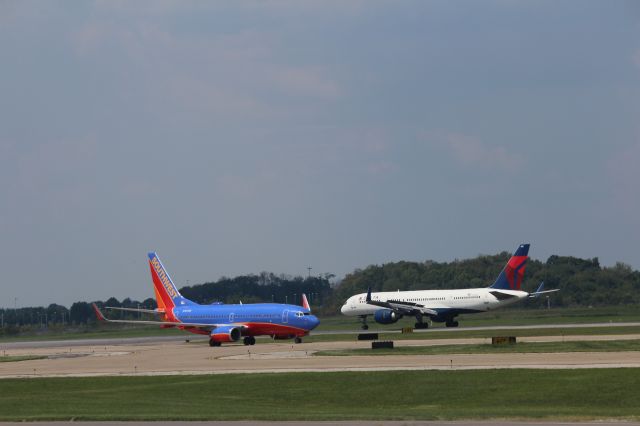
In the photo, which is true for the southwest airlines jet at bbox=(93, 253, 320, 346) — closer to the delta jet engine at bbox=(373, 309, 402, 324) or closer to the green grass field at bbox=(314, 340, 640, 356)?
the green grass field at bbox=(314, 340, 640, 356)

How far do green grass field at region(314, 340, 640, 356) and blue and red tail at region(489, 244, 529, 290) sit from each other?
41.3 m

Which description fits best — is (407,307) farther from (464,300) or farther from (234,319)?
(234,319)

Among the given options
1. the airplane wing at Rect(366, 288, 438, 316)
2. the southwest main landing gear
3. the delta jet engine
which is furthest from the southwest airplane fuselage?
the southwest main landing gear

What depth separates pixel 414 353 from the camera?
200ft

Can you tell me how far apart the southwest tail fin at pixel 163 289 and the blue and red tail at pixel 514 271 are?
33.0 m

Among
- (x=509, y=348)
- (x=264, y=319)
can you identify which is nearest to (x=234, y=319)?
(x=264, y=319)

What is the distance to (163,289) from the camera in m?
91.9

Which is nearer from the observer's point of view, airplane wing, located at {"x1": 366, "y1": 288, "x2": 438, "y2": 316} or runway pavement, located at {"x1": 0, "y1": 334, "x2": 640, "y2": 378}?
runway pavement, located at {"x1": 0, "y1": 334, "x2": 640, "y2": 378}

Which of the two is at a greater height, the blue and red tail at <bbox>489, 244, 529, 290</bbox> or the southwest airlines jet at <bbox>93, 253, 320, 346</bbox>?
the blue and red tail at <bbox>489, 244, 529, 290</bbox>

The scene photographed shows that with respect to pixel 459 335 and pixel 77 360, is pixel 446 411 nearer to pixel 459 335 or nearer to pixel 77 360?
pixel 77 360

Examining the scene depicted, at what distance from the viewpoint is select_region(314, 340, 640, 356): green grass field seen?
5898 centimetres

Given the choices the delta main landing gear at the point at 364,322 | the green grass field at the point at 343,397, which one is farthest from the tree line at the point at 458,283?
the green grass field at the point at 343,397

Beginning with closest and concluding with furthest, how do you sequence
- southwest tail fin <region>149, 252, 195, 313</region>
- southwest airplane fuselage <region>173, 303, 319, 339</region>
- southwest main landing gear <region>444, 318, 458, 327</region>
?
southwest airplane fuselage <region>173, 303, 319, 339</region>, southwest tail fin <region>149, 252, 195, 313</region>, southwest main landing gear <region>444, 318, 458, 327</region>

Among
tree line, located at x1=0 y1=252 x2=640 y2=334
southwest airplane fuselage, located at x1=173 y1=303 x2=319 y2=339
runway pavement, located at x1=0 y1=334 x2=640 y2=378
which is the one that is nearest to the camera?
runway pavement, located at x1=0 y1=334 x2=640 y2=378
